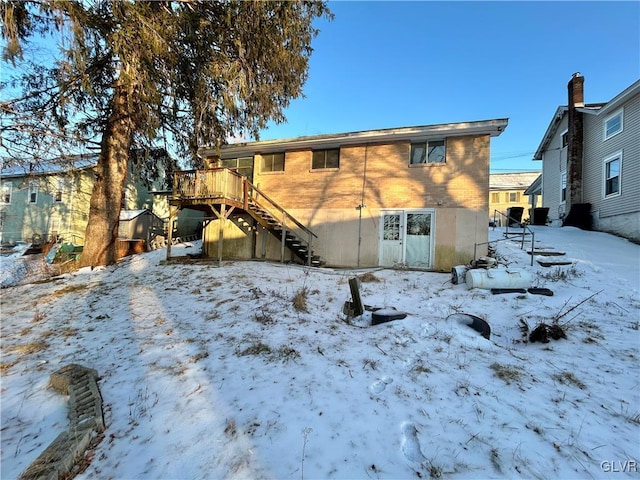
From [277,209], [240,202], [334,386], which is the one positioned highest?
A: [240,202]

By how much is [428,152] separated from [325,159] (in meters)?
4.24

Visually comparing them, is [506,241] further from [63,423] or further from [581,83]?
[63,423]

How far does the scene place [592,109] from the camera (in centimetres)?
1480

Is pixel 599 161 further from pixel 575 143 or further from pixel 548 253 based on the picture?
pixel 548 253

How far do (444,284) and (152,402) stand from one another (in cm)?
748

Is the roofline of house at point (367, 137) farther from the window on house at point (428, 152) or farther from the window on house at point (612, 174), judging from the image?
the window on house at point (612, 174)

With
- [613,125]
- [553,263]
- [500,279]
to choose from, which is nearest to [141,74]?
[500,279]

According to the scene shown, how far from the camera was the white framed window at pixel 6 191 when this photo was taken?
75.0ft

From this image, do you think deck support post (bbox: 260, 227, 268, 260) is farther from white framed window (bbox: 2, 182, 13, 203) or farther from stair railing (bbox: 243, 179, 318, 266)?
white framed window (bbox: 2, 182, 13, 203)

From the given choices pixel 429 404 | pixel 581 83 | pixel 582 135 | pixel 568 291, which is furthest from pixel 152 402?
pixel 581 83

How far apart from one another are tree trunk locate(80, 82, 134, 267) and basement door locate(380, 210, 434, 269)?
10.4m

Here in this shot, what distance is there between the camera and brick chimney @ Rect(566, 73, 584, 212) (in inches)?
621

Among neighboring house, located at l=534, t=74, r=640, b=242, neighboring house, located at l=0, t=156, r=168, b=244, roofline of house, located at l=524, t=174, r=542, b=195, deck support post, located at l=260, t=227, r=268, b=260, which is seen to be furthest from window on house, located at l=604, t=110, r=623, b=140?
neighboring house, located at l=0, t=156, r=168, b=244

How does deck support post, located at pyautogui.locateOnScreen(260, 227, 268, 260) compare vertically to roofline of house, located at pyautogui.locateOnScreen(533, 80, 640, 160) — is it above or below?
below
